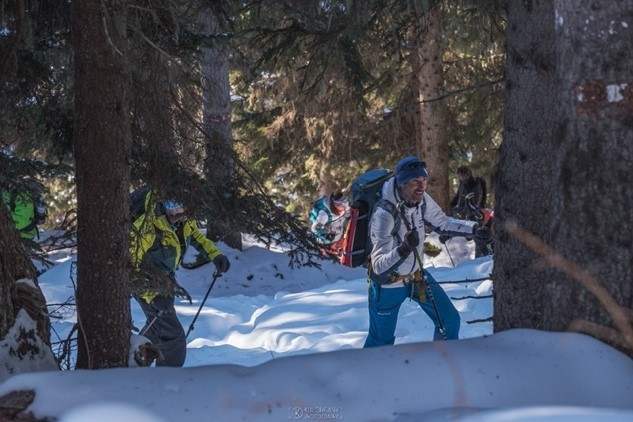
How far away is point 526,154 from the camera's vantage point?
4.47 meters

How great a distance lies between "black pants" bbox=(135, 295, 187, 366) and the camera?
7.39m

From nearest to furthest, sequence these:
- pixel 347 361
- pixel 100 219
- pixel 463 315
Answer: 1. pixel 347 361
2. pixel 100 219
3. pixel 463 315

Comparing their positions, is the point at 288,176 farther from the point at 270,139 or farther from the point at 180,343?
the point at 180,343

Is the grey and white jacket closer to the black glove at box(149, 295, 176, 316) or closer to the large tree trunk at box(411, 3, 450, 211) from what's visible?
the black glove at box(149, 295, 176, 316)

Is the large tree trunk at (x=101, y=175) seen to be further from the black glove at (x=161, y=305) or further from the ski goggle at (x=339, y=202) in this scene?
the ski goggle at (x=339, y=202)

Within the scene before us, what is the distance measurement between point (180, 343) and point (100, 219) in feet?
10.3

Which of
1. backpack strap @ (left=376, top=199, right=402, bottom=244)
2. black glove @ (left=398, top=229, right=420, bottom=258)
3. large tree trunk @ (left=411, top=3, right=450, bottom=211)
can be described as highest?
large tree trunk @ (left=411, top=3, right=450, bottom=211)

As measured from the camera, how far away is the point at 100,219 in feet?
15.2

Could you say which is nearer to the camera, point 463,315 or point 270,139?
point 463,315

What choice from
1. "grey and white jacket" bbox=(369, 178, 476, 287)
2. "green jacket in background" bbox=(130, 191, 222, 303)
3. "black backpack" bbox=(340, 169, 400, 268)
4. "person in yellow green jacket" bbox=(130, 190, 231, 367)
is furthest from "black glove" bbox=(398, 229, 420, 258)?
"green jacket in background" bbox=(130, 191, 222, 303)

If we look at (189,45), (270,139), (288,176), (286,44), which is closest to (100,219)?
(189,45)

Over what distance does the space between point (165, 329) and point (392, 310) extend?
222cm

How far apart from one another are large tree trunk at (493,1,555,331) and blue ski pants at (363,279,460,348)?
6.40 ft

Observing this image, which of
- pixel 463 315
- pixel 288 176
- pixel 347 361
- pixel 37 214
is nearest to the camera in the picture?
pixel 347 361
